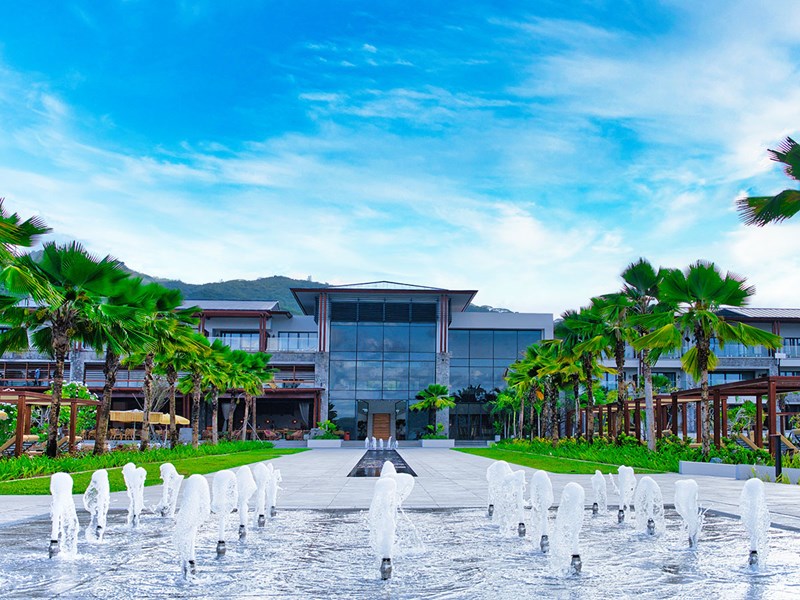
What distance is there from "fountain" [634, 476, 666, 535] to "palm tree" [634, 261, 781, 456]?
13079 mm

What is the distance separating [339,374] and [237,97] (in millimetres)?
35793

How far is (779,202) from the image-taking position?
15.5 m

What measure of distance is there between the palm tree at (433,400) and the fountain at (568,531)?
50.0m

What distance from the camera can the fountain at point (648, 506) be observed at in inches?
402

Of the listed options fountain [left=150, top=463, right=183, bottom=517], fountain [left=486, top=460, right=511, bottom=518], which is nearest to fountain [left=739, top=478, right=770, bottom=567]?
fountain [left=486, top=460, right=511, bottom=518]

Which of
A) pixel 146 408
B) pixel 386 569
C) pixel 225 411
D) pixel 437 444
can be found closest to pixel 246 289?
pixel 225 411

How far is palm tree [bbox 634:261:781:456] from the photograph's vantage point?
22891 millimetres

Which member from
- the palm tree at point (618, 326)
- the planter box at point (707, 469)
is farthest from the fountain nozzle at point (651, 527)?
the palm tree at point (618, 326)

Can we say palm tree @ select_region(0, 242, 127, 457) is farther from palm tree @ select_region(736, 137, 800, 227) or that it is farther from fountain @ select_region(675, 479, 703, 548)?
fountain @ select_region(675, 479, 703, 548)

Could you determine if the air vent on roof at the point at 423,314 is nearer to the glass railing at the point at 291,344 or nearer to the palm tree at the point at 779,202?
the glass railing at the point at 291,344

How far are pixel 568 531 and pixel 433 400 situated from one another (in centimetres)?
5034

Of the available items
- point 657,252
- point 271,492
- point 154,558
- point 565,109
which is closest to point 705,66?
point 565,109

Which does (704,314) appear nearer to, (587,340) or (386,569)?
(587,340)

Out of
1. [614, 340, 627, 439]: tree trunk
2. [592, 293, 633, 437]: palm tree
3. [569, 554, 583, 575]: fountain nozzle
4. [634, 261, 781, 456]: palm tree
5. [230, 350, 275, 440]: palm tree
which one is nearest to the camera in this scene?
[569, 554, 583, 575]: fountain nozzle
